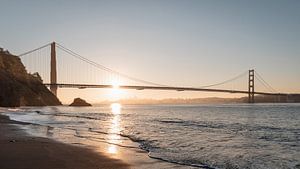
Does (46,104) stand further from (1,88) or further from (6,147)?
(6,147)

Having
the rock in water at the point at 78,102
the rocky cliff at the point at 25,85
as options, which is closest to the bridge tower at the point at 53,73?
the rocky cliff at the point at 25,85

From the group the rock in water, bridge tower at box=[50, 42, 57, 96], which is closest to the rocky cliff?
bridge tower at box=[50, 42, 57, 96]

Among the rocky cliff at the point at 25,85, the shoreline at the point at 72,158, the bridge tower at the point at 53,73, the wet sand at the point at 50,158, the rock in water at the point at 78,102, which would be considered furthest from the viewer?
the rock in water at the point at 78,102

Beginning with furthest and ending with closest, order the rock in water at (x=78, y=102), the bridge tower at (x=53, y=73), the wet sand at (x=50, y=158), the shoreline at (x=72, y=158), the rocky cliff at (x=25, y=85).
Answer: the rock in water at (x=78, y=102), the rocky cliff at (x=25, y=85), the bridge tower at (x=53, y=73), the shoreline at (x=72, y=158), the wet sand at (x=50, y=158)

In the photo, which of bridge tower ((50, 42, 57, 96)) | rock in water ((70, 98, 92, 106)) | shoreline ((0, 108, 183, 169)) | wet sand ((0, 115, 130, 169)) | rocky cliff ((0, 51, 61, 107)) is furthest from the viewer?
rock in water ((70, 98, 92, 106))

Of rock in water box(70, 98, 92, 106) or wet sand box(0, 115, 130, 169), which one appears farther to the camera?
rock in water box(70, 98, 92, 106)

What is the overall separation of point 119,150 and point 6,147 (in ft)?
12.1

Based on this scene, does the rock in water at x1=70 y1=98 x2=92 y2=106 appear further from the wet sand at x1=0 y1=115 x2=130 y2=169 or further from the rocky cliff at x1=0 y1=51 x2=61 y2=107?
the wet sand at x1=0 y1=115 x2=130 y2=169

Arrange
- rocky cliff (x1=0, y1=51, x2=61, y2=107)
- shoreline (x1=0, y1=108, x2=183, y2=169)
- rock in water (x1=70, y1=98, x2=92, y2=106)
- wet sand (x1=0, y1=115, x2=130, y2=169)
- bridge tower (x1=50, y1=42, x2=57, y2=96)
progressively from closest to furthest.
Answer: wet sand (x1=0, y1=115, x2=130, y2=169)
shoreline (x1=0, y1=108, x2=183, y2=169)
bridge tower (x1=50, y1=42, x2=57, y2=96)
rocky cliff (x1=0, y1=51, x2=61, y2=107)
rock in water (x1=70, y1=98, x2=92, y2=106)

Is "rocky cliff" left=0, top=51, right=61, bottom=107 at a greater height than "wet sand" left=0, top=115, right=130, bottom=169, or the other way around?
"rocky cliff" left=0, top=51, right=61, bottom=107

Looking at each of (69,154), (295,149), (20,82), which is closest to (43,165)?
(69,154)

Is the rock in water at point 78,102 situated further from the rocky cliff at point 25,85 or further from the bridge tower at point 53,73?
the bridge tower at point 53,73

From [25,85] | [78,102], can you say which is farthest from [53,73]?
[78,102]

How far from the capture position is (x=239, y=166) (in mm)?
11609
